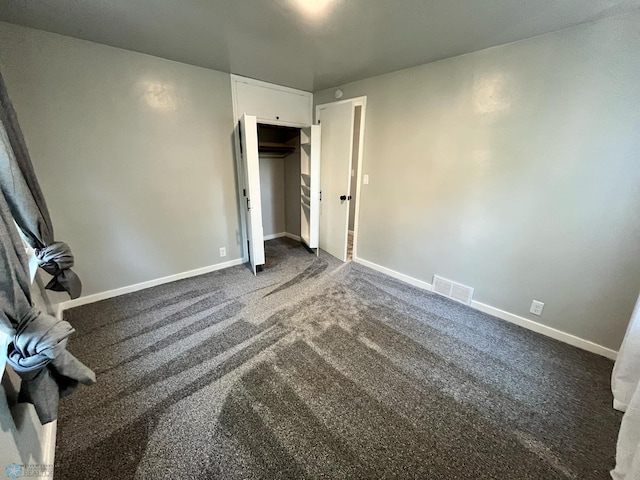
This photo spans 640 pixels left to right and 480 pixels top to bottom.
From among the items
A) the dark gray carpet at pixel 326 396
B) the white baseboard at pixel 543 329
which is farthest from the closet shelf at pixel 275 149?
the white baseboard at pixel 543 329

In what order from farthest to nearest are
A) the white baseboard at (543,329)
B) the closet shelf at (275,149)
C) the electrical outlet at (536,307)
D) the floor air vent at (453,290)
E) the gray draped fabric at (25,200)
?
1. the closet shelf at (275,149)
2. the floor air vent at (453,290)
3. the electrical outlet at (536,307)
4. the white baseboard at (543,329)
5. the gray draped fabric at (25,200)

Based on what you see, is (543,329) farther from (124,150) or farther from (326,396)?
(124,150)

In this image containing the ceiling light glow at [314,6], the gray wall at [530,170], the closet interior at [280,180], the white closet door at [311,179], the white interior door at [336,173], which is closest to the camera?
the ceiling light glow at [314,6]

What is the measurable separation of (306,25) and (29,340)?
90.5 inches

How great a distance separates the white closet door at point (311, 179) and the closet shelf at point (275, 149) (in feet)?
1.26

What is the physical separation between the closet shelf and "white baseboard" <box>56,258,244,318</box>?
1771mm

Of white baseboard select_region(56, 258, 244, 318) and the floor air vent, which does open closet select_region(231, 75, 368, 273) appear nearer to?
white baseboard select_region(56, 258, 244, 318)

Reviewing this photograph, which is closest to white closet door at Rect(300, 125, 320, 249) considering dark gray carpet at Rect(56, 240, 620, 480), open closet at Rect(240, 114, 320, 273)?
open closet at Rect(240, 114, 320, 273)

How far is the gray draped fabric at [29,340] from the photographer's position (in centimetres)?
79

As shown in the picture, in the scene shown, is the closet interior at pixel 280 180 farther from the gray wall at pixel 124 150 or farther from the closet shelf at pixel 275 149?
the gray wall at pixel 124 150

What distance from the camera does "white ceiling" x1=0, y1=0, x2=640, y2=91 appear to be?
158cm

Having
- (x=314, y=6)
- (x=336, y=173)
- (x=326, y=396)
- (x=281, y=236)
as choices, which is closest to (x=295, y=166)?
(x=336, y=173)

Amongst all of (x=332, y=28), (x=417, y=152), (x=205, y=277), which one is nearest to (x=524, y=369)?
(x=417, y=152)

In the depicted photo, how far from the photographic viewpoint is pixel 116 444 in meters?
1.28
